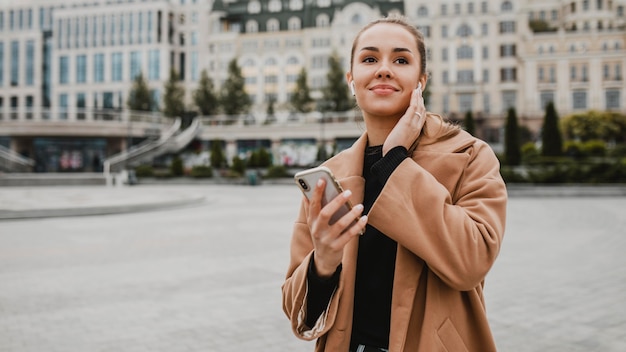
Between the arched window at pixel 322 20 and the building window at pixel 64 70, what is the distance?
140 feet

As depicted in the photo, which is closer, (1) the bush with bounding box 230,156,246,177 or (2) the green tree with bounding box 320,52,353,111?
(1) the bush with bounding box 230,156,246,177

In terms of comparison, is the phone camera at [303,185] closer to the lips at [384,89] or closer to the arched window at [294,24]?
the lips at [384,89]

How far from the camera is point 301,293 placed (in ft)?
5.60

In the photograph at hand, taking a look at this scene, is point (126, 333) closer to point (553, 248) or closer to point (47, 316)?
point (47, 316)

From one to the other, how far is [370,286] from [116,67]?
85497 mm

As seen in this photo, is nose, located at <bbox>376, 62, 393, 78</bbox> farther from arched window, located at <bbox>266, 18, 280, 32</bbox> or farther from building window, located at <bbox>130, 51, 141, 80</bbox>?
building window, located at <bbox>130, 51, 141, 80</bbox>

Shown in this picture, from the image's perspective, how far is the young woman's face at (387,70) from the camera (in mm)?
1670

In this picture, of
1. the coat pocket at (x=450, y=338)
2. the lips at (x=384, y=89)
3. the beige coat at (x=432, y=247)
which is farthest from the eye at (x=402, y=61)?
the coat pocket at (x=450, y=338)

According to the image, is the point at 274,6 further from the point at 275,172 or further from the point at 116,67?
the point at 275,172

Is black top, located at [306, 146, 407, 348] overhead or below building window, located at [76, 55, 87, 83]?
below

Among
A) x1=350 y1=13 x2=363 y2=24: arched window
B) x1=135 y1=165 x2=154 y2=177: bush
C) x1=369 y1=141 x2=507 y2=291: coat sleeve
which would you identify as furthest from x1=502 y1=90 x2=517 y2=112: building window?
x1=369 y1=141 x2=507 y2=291: coat sleeve

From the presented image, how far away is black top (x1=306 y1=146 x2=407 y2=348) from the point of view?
5.57 ft

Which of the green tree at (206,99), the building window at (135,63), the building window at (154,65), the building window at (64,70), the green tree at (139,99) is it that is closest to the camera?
the green tree at (206,99)

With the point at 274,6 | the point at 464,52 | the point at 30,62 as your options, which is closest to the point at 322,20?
the point at 274,6
